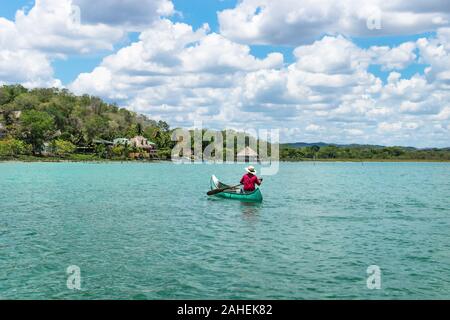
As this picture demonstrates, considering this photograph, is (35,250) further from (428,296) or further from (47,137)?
(47,137)

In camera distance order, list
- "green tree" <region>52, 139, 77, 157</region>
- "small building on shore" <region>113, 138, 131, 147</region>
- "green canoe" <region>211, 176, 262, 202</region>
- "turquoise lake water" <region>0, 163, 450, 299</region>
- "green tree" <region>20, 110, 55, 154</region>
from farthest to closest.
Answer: "small building on shore" <region>113, 138, 131, 147</region>
"green tree" <region>52, 139, 77, 157</region>
"green tree" <region>20, 110, 55, 154</region>
"green canoe" <region>211, 176, 262, 202</region>
"turquoise lake water" <region>0, 163, 450, 299</region>

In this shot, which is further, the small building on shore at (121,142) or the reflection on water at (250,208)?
the small building on shore at (121,142)

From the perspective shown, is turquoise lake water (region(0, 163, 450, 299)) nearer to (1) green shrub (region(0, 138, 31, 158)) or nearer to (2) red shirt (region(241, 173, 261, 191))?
(2) red shirt (region(241, 173, 261, 191))

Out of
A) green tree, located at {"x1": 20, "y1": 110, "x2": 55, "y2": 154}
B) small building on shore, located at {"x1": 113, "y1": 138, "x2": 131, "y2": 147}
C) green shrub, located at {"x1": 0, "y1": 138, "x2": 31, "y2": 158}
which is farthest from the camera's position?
small building on shore, located at {"x1": 113, "y1": 138, "x2": 131, "y2": 147}

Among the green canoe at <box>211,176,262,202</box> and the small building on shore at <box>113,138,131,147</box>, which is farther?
the small building on shore at <box>113,138,131,147</box>

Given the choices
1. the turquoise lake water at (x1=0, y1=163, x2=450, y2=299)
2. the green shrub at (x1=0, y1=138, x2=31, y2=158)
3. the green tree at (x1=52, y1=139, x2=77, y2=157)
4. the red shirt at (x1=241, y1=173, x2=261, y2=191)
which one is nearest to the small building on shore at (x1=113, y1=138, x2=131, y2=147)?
the green tree at (x1=52, y1=139, x2=77, y2=157)

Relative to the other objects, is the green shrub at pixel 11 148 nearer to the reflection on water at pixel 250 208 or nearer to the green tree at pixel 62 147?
the green tree at pixel 62 147

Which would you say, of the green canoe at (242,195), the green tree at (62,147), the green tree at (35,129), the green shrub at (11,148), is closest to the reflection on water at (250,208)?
the green canoe at (242,195)

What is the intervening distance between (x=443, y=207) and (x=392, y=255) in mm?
24273

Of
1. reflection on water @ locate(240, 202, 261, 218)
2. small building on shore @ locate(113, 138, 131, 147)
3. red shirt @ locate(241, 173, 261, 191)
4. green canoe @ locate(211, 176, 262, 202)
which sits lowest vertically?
reflection on water @ locate(240, 202, 261, 218)

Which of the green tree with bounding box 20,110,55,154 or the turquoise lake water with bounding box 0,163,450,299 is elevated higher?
the green tree with bounding box 20,110,55,154
